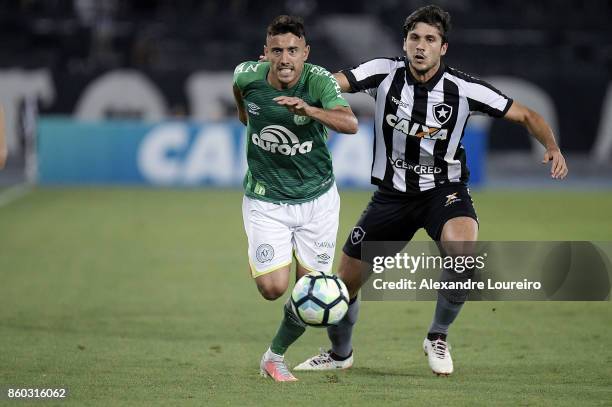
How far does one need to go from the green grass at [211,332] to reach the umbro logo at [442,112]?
1.67 m

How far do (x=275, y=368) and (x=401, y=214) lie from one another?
53.8 inches

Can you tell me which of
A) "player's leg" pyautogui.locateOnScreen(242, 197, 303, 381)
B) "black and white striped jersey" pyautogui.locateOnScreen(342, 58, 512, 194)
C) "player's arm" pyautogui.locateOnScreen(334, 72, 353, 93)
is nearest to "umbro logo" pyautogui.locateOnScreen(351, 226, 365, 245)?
"black and white striped jersey" pyautogui.locateOnScreen(342, 58, 512, 194)

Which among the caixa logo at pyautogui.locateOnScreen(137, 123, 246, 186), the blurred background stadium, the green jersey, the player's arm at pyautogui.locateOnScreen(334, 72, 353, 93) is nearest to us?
the green jersey

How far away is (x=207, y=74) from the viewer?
23328 millimetres

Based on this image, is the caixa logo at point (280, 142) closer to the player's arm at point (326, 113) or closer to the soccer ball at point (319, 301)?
the player's arm at point (326, 113)

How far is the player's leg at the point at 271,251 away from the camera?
695 centimetres

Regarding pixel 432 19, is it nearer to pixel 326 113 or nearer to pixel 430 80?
pixel 430 80

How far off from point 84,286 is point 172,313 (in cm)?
168

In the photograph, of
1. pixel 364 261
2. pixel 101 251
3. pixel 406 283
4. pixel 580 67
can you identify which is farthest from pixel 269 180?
pixel 580 67

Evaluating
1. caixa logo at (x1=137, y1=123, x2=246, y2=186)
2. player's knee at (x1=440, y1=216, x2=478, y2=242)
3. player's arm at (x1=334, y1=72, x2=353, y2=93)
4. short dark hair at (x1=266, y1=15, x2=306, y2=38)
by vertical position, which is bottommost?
caixa logo at (x1=137, y1=123, x2=246, y2=186)

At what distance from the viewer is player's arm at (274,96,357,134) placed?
6.21 meters

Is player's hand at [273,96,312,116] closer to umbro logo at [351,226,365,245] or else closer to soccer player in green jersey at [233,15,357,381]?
soccer player in green jersey at [233,15,357,381]

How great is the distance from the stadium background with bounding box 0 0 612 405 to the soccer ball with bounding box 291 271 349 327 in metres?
0.44

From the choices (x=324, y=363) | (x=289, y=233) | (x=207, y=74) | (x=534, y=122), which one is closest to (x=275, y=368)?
(x=324, y=363)
